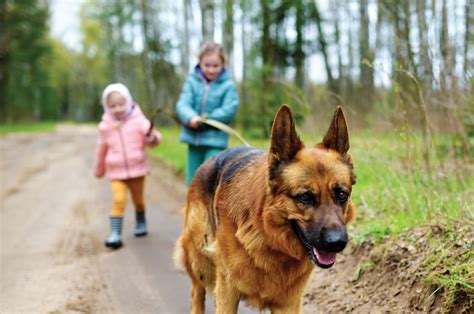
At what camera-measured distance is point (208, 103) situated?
5.64 m

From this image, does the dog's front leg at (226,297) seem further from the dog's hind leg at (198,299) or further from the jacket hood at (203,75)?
the jacket hood at (203,75)

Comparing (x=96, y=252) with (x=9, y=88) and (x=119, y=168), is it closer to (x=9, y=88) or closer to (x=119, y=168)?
(x=119, y=168)

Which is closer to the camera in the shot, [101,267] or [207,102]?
[101,267]

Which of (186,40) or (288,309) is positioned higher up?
(186,40)

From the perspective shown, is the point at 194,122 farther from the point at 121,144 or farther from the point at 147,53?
the point at 147,53

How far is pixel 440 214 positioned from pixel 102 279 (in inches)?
126

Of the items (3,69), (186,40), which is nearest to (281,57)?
(186,40)

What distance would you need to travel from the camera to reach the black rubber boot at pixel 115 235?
5.87 m

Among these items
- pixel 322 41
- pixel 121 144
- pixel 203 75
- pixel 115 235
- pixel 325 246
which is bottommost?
pixel 115 235

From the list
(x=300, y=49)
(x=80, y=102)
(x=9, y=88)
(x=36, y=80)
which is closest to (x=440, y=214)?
(x=300, y=49)

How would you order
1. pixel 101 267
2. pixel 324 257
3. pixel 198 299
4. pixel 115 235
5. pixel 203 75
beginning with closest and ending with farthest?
pixel 324 257
pixel 198 299
pixel 101 267
pixel 203 75
pixel 115 235

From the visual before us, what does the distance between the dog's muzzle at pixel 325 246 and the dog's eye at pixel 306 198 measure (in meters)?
0.13

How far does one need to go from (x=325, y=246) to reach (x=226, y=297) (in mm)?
900

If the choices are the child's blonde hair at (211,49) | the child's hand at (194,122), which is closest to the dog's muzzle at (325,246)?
the child's hand at (194,122)
